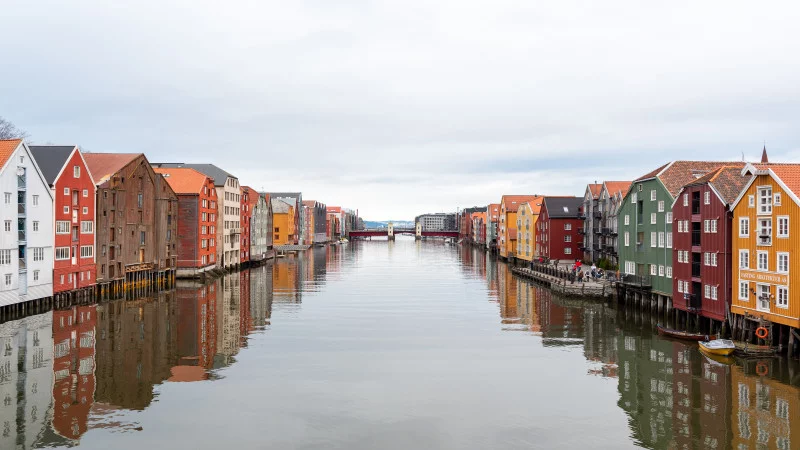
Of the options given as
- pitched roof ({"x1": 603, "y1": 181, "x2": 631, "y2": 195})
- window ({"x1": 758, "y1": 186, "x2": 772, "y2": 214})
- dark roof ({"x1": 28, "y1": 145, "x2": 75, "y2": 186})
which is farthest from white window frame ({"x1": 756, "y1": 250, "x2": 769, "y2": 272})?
dark roof ({"x1": 28, "y1": 145, "x2": 75, "y2": 186})

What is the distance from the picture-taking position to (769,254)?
129 feet

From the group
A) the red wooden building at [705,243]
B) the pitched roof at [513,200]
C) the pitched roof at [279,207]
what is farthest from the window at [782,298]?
the pitched roof at [279,207]

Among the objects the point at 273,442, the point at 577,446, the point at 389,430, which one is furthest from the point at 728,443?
the point at 273,442

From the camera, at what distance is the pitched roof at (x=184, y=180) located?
9162 centimetres

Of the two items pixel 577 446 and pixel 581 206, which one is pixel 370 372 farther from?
pixel 581 206

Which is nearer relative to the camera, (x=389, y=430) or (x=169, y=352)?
(x=389, y=430)

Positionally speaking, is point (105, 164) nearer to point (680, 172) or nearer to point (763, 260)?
point (680, 172)

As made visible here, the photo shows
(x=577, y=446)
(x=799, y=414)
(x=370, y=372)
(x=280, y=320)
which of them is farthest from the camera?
(x=280, y=320)

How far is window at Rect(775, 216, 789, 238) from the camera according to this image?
124ft

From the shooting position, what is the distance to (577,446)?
23953 millimetres

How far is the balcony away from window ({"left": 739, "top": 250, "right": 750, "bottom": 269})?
17.1 meters

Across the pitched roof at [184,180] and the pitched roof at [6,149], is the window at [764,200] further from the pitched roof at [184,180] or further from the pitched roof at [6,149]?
the pitched roof at [184,180]

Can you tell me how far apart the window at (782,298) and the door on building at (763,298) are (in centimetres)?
97

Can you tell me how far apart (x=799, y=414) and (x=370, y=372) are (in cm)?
2120
